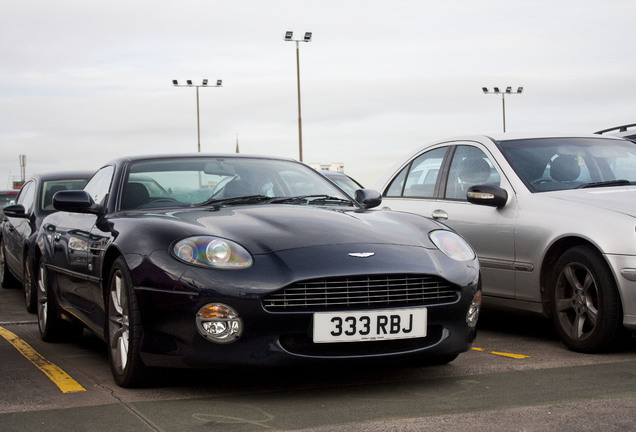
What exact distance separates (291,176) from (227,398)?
78.7 inches

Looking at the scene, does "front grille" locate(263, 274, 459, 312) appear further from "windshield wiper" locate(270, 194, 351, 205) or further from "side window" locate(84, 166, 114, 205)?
"side window" locate(84, 166, 114, 205)

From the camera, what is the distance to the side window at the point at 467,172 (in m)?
7.38

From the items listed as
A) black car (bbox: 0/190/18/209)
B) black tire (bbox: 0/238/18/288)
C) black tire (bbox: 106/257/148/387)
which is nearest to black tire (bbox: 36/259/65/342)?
black tire (bbox: 106/257/148/387)

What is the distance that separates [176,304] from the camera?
15.2 feet

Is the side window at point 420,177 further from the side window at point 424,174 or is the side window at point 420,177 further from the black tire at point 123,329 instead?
the black tire at point 123,329

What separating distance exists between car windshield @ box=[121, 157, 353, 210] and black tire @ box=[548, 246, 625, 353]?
4.88ft

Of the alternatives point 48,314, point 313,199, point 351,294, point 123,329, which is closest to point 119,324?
point 123,329

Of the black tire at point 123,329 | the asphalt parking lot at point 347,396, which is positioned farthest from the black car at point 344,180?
the black tire at point 123,329

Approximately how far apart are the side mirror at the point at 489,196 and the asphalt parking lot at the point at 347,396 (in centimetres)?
112

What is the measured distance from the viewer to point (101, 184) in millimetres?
6609

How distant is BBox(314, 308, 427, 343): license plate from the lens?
179 inches

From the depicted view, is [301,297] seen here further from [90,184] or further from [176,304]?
[90,184]

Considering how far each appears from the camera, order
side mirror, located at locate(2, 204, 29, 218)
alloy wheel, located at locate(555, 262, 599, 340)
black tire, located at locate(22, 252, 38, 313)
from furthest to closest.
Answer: side mirror, located at locate(2, 204, 29, 218) → black tire, located at locate(22, 252, 38, 313) → alloy wheel, located at locate(555, 262, 599, 340)

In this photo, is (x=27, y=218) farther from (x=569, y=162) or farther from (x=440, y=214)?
(x=569, y=162)
